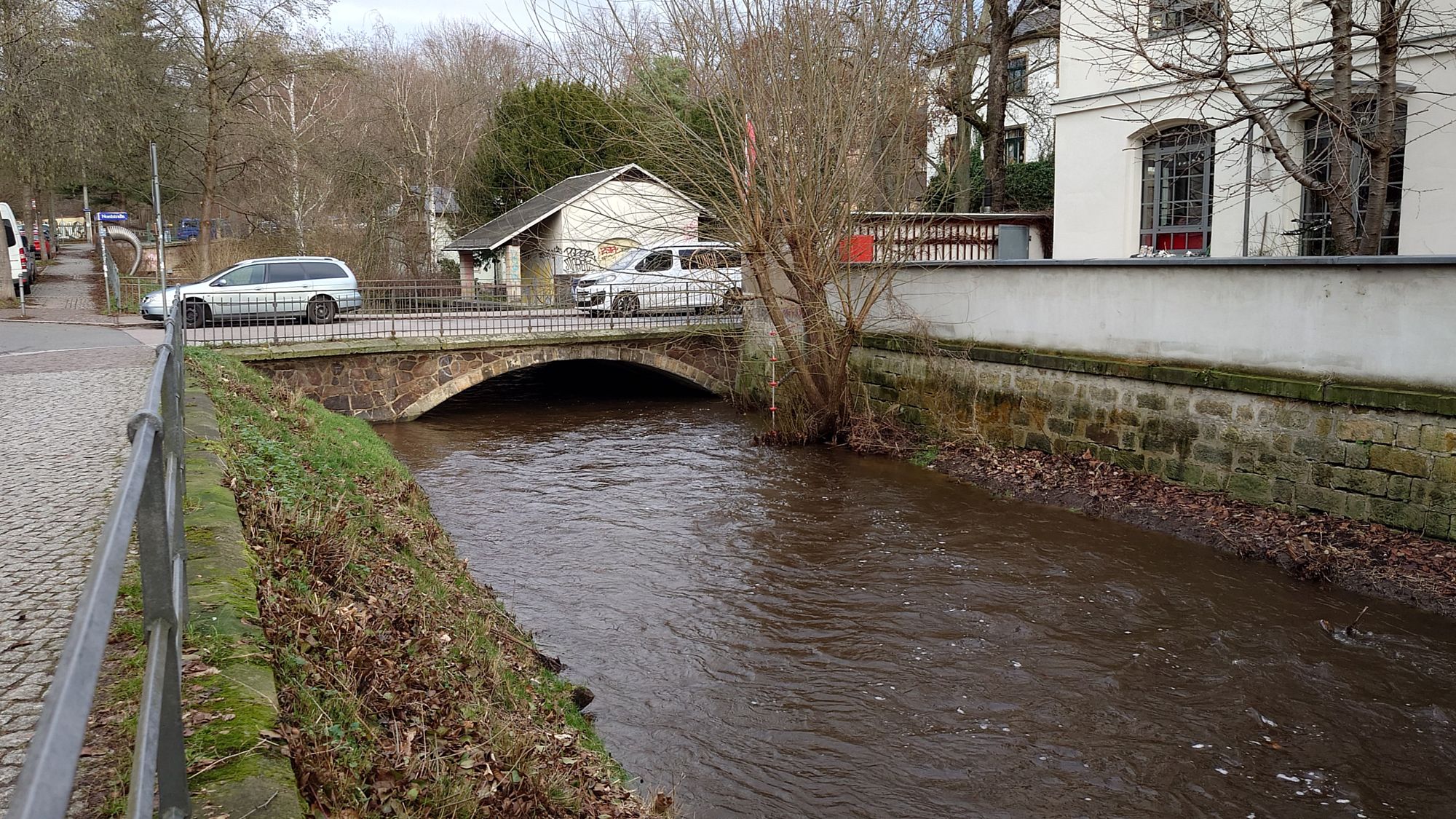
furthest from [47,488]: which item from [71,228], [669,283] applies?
[71,228]

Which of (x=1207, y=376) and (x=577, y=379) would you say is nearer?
(x=1207, y=376)

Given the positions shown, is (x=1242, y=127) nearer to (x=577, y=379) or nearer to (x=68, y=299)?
(x=577, y=379)

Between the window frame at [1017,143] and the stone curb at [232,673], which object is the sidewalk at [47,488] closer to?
the stone curb at [232,673]

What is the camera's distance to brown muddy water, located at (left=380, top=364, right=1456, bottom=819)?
240 inches

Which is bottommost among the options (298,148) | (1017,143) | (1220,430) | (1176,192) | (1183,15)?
(1220,430)

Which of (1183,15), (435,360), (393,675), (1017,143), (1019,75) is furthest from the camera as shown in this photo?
(1017,143)

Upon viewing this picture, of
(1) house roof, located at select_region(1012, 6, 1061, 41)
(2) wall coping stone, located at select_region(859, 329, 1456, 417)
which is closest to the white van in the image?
(2) wall coping stone, located at select_region(859, 329, 1456, 417)

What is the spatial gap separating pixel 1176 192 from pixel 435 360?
497 inches

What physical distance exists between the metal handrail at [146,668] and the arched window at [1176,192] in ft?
56.3

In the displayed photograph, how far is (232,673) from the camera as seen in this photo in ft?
11.8

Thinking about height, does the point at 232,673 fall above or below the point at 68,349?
below

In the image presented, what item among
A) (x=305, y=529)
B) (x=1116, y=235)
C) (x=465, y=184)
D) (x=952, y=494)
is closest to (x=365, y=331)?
(x=952, y=494)

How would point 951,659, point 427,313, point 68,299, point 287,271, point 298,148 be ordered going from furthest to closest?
point 298,148
point 68,299
point 287,271
point 427,313
point 951,659

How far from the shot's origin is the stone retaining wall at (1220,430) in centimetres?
989
